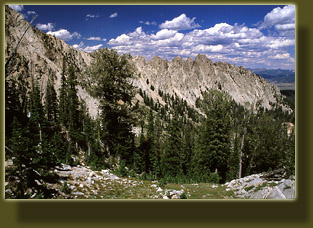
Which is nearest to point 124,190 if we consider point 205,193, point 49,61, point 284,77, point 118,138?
point 205,193

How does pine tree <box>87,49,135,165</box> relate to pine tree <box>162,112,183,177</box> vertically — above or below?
above

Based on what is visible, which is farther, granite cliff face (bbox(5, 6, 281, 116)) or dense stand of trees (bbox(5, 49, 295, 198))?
granite cliff face (bbox(5, 6, 281, 116))

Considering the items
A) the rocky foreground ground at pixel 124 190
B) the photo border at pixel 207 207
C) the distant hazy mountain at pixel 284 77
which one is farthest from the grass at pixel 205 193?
the distant hazy mountain at pixel 284 77

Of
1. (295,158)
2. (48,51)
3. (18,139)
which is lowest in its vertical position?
(295,158)

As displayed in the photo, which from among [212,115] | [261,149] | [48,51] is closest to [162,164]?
[212,115]

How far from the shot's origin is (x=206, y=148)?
21.0 metres

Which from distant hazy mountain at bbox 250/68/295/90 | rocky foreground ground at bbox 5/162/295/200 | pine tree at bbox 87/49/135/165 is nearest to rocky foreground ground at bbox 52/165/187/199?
rocky foreground ground at bbox 5/162/295/200

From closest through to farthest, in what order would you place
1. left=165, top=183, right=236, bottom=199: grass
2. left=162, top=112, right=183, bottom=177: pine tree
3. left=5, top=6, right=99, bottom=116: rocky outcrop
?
left=5, top=6, right=99, bottom=116: rocky outcrop
left=165, top=183, right=236, bottom=199: grass
left=162, top=112, right=183, bottom=177: pine tree

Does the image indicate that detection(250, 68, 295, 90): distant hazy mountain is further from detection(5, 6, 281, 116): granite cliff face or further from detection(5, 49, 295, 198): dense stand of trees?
detection(5, 49, 295, 198): dense stand of trees

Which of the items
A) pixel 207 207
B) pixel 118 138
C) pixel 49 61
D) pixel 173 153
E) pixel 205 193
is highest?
pixel 49 61

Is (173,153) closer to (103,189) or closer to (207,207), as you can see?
(103,189)

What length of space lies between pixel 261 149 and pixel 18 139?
17.1 meters

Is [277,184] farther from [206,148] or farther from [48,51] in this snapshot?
[48,51]

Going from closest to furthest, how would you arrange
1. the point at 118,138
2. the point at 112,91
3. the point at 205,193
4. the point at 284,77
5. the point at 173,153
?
the point at 205,193 → the point at 284,77 → the point at 112,91 → the point at 118,138 → the point at 173,153
